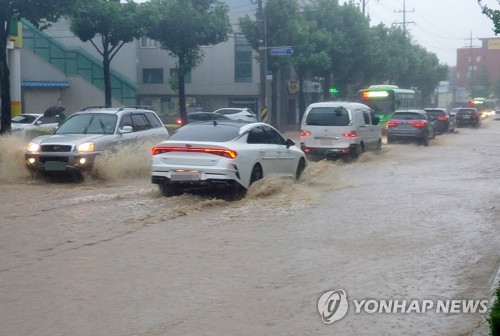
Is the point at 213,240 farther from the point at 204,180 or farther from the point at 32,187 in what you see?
the point at 32,187

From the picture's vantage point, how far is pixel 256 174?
1509cm

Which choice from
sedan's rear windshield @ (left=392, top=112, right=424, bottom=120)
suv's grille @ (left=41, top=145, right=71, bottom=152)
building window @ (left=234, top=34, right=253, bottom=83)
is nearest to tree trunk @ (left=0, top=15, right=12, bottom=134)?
suv's grille @ (left=41, top=145, right=71, bottom=152)

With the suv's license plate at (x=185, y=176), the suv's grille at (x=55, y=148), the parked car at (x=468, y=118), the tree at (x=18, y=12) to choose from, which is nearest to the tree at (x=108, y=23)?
the tree at (x=18, y=12)

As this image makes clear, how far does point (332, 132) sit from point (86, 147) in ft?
28.0

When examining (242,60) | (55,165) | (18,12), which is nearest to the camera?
(55,165)

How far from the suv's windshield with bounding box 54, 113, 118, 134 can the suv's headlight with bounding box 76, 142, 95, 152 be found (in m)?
0.87

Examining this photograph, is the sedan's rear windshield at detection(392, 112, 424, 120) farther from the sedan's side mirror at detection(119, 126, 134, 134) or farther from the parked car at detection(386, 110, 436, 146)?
the sedan's side mirror at detection(119, 126, 134, 134)

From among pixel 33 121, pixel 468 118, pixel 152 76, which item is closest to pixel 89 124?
pixel 33 121

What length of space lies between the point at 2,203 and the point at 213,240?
5.25 metres

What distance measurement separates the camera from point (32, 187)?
653 inches

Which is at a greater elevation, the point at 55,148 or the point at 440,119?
the point at 440,119

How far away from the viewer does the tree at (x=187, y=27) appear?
38688mm

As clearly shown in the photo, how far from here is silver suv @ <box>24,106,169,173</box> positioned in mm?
16625

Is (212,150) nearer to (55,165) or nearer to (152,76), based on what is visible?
(55,165)
